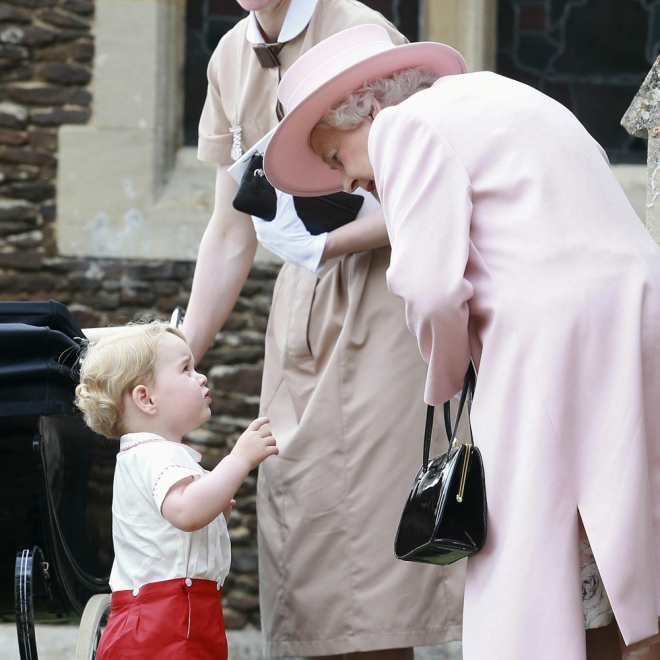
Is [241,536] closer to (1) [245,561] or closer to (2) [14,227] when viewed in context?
(1) [245,561]

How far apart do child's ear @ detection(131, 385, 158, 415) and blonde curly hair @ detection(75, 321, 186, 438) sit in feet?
0.05

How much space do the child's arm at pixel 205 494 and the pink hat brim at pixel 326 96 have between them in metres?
0.65

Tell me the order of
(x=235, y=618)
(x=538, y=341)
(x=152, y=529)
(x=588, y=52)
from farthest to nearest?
(x=588, y=52) → (x=235, y=618) → (x=152, y=529) → (x=538, y=341)

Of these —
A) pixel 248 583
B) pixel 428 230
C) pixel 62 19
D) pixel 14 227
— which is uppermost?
pixel 428 230

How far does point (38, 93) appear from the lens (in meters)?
5.20

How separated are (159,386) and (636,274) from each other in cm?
109

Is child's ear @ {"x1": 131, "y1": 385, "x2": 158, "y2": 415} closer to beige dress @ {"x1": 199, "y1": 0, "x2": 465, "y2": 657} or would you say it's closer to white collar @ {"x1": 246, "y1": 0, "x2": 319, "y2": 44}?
beige dress @ {"x1": 199, "y1": 0, "x2": 465, "y2": 657}

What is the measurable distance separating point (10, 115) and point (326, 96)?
11.1ft

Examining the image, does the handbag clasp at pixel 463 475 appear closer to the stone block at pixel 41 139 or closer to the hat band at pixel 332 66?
the hat band at pixel 332 66

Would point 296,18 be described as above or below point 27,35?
above

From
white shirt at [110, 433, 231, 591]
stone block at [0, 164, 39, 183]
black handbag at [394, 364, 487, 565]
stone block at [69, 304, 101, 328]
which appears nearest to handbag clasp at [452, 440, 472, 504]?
black handbag at [394, 364, 487, 565]

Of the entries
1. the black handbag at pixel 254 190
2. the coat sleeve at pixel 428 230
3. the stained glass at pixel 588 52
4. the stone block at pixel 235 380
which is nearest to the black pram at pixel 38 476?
the black handbag at pixel 254 190

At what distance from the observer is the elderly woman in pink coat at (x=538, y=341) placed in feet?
5.72

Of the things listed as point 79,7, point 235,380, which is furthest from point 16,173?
point 235,380
